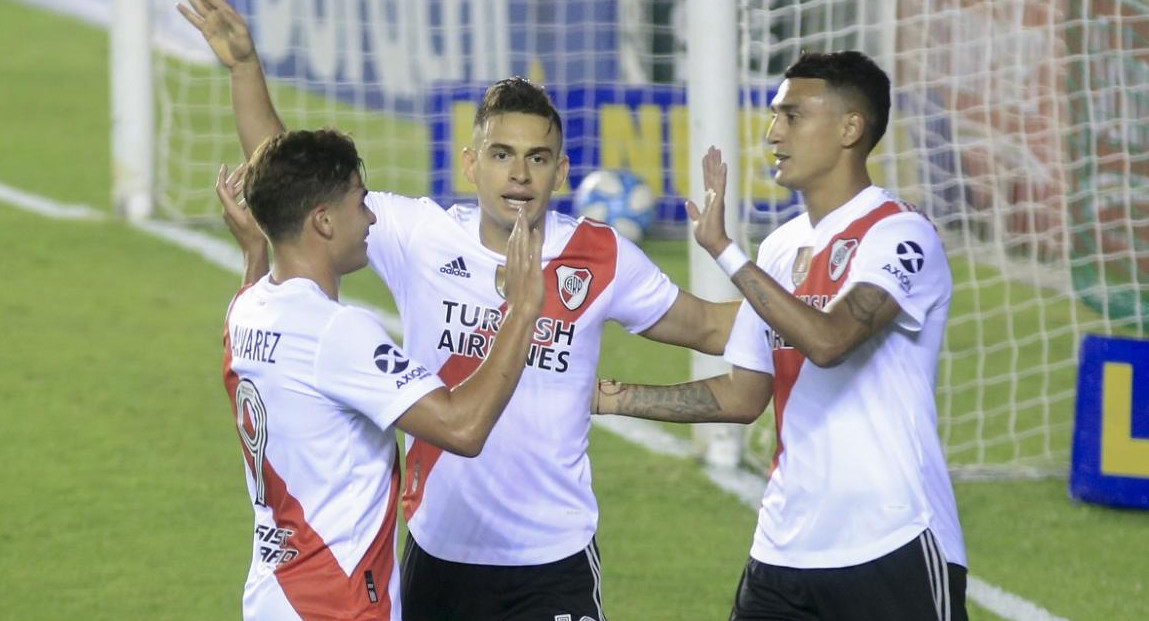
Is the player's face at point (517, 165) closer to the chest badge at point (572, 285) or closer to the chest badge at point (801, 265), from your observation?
the chest badge at point (572, 285)

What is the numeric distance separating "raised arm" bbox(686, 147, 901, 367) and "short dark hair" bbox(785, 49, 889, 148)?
0.45 meters

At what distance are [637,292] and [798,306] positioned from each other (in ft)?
2.37

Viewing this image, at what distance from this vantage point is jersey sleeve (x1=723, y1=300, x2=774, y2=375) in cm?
457

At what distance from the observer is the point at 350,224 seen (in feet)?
12.6

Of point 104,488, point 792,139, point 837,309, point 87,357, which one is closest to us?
point 837,309

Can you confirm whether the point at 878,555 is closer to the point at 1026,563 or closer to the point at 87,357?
the point at 1026,563

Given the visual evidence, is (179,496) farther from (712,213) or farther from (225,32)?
(712,213)

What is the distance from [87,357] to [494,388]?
6.63m

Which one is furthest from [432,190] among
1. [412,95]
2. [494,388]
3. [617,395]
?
[494,388]

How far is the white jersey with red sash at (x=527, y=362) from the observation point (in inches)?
174

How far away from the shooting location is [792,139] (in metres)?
4.41

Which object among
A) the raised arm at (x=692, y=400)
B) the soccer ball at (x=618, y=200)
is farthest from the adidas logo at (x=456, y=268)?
the soccer ball at (x=618, y=200)

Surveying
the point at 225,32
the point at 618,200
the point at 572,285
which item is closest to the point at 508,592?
the point at 572,285

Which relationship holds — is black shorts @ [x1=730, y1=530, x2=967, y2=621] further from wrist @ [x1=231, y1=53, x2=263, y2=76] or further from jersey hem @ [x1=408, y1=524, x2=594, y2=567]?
wrist @ [x1=231, y1=53, x2=263, y2=76]
